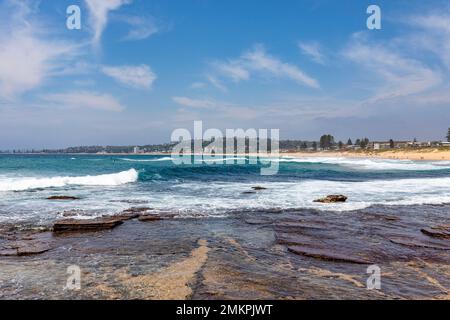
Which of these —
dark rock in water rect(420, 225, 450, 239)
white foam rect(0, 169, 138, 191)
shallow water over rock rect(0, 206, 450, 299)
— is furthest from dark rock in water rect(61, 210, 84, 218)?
dark rock in water rect(420, 225, 450, 239)

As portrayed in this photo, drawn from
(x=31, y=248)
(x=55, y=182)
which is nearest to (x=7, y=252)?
(x=31, y=248)

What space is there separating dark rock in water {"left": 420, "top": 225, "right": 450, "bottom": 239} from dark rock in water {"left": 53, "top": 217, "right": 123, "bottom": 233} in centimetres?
1132

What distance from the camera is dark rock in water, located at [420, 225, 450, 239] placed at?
1156cm

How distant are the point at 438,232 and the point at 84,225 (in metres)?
12.6

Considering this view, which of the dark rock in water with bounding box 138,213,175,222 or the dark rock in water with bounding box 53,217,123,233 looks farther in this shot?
the dark rock in water with bounding box 138,213,175,222

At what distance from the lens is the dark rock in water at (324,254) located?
8781mm

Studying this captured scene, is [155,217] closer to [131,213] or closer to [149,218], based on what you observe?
[149,218]

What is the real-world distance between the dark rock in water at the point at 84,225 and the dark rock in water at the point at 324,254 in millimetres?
6878

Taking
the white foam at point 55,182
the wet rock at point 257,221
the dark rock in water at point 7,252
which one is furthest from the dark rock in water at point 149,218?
the white foam at point 55,182

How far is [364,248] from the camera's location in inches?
394

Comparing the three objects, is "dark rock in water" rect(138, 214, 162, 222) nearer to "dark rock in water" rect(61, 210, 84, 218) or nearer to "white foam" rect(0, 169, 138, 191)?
"dark rock in water" rect(61, 210, 84, 218)

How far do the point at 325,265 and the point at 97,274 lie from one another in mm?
5350
